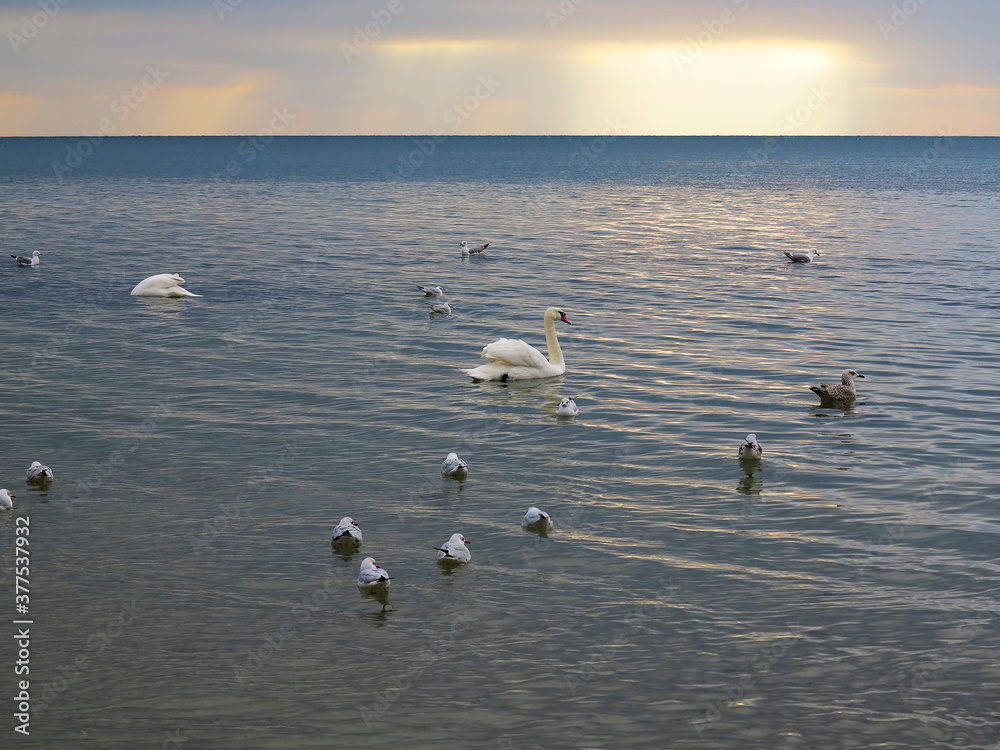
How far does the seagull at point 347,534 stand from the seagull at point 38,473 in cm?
461

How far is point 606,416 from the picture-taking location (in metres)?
18.0

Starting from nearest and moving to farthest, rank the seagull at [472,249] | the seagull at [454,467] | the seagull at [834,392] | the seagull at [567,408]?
the seagull at [454,467]
the seagull at [567,408]
the seagull at [834,392]
the seagull at [472,249]

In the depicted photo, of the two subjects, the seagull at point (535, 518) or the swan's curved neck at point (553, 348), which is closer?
the seagull at point (535, 518)

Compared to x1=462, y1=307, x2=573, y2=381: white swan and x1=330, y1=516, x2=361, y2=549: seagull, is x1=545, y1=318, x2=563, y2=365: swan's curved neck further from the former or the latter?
x1=330, y1=516, x2=361, y2=549: seagull

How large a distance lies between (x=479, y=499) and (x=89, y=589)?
4.96 m

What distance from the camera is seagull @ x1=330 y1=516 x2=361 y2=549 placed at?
12.0 meters

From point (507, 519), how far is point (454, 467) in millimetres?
1576

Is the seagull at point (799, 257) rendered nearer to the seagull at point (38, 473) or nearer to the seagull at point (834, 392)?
the seagull at point (834, 392)

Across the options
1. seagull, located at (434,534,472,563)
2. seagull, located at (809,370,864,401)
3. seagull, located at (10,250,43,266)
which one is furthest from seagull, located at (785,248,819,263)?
seagull, located at (434,534,472,563)

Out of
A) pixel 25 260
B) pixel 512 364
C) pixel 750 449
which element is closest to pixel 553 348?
pixel 512 364

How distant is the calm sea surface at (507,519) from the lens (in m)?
8.91

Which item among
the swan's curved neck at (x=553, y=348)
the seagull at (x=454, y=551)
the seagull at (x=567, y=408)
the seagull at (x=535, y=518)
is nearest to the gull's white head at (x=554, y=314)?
the swan's curved neck at (x=553, y=348)

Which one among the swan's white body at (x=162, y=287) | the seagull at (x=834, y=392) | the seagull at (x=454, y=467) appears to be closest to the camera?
the seagull at (x=454, y=467)

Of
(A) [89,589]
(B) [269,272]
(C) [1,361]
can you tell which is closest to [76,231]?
(B) [269,272]
